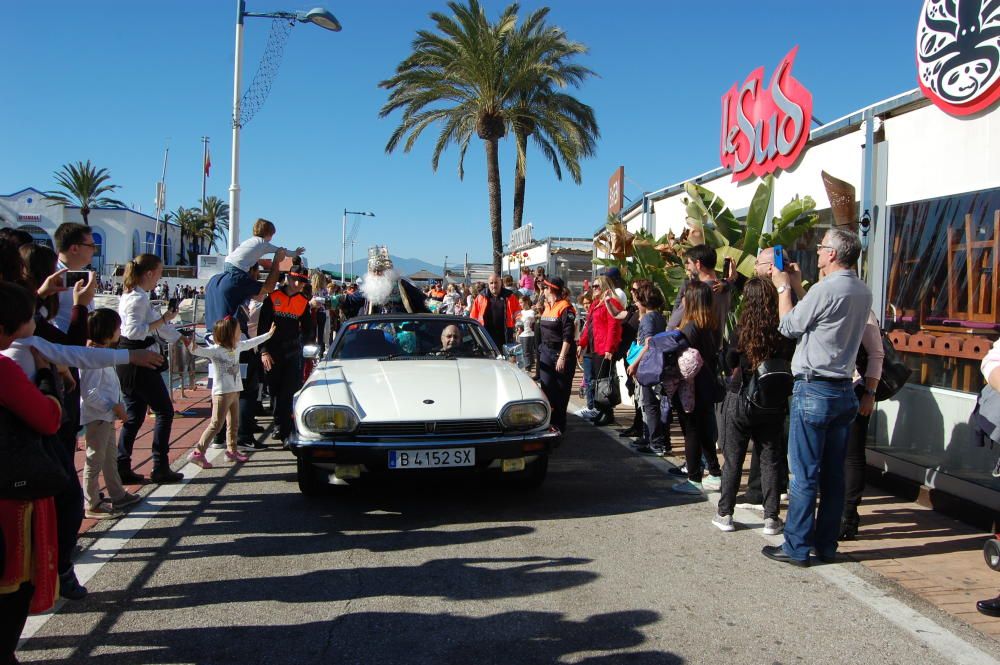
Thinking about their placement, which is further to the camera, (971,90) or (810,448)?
(971,90)

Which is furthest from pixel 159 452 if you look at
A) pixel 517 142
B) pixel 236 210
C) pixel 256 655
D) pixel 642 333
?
pixel 517 142

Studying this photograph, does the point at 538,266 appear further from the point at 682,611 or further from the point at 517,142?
the point at 682,611

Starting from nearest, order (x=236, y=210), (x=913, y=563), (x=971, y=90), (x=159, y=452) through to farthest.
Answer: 1. (x=913, y=563)
2. (x=971, y=90)
3. (x=159, y=452)
4. (x=236, y=210)

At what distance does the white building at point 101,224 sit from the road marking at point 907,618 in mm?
59219

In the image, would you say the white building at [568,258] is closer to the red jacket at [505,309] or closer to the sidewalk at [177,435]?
the red jacket at [505,309]

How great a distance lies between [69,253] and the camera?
178 inches

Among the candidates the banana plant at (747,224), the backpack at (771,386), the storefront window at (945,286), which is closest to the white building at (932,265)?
the storefront window at (945,286)

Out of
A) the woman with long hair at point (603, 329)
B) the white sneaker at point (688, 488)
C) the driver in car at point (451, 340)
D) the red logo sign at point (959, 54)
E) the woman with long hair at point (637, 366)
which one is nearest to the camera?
the red logo sign at point (959, 54)

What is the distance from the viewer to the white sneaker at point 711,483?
5953mm

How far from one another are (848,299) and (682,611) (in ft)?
6.20

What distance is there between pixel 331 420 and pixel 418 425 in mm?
590

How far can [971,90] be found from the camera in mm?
5270

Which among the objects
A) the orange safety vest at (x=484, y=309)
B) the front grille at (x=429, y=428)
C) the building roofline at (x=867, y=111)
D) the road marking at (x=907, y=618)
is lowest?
the road marking at (x=907, y=618)

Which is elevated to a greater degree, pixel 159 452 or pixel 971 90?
pixel 971 90
